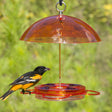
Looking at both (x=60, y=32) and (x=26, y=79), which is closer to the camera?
(x=60, y=32)

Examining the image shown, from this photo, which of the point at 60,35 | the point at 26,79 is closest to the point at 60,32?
the point at 60,35

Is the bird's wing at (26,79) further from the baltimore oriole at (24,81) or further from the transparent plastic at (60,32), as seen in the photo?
the transparent plastic at (60,32)

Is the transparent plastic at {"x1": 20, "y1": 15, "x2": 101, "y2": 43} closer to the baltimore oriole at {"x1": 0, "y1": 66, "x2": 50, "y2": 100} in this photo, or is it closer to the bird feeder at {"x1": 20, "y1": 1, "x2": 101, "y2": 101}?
the bird feeder at {"x1": 20, "y1": 1, "x2": 101, "y2": 101}

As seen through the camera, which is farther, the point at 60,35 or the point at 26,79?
the point at 26,79

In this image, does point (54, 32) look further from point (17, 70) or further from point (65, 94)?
point (17, 70)

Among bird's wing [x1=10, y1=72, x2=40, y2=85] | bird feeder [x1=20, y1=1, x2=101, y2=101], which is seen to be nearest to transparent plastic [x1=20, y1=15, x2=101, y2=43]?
bird feeder [x1=20, y1=1, x2=101, y2=101]

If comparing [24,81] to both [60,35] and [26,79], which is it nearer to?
[26,79]

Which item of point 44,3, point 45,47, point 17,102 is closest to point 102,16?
point 44,3

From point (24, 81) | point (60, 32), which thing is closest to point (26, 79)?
point (24, 81)

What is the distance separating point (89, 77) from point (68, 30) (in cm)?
273

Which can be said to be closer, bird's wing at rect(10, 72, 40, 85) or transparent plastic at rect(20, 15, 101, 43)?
transparent plastic at rect(20, 15, 101, 43)

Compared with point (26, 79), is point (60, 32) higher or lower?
higher

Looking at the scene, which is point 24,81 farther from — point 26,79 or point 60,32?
point 60,32

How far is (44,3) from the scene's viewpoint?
812cm
